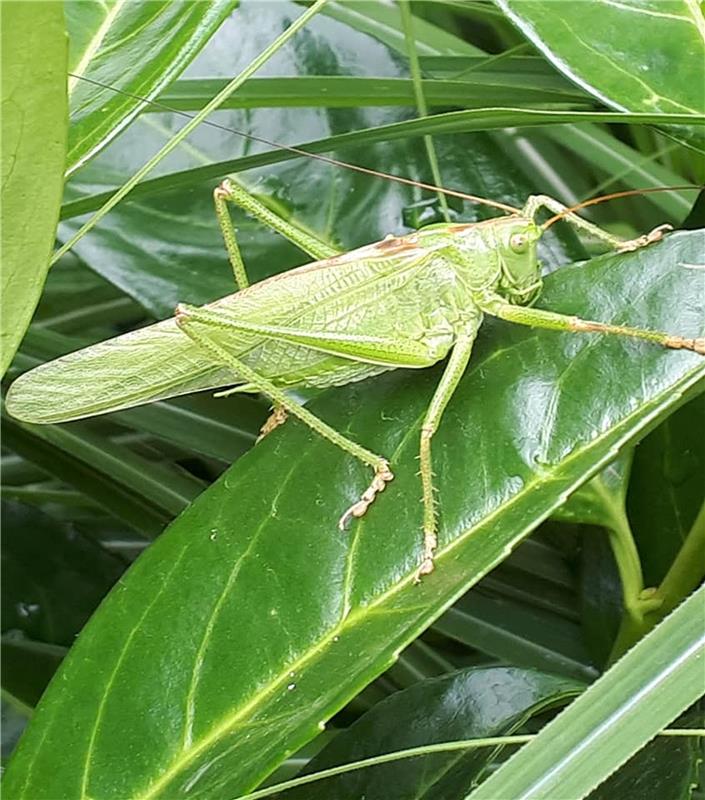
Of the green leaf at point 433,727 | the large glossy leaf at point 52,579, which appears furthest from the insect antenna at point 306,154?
the large glossy leaf at point 52,579

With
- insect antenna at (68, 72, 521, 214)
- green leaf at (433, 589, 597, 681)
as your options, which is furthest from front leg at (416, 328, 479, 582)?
green leaf at (433, 589, 597, 681)

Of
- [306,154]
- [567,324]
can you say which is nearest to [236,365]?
[306,154]

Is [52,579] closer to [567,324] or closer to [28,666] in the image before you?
[28,666]

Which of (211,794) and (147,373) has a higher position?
(147,373)

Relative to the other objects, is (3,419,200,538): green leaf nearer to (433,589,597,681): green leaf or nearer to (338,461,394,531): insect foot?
(433,589,597,681): green leaf

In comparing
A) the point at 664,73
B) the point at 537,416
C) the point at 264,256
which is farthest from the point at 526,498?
the point at 264,256

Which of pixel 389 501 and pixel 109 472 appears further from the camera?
pixel 109 472

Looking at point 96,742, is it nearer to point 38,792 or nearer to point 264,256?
point 38,792
